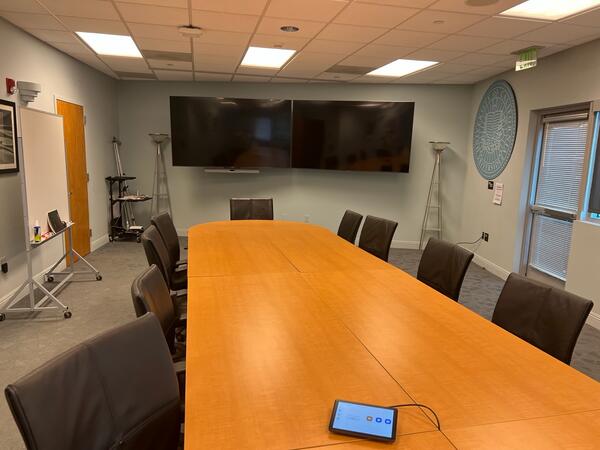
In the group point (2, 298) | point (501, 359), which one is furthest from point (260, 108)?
point (501, 359)

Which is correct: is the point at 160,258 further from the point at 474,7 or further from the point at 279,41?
the point at 474,7

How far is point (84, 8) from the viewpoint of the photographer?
3.33 m

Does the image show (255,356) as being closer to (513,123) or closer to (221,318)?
(221,318)

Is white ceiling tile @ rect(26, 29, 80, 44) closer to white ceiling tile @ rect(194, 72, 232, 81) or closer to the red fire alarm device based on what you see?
the red fire alarm device

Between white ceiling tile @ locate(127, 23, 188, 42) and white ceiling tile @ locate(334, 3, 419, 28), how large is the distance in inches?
61.7

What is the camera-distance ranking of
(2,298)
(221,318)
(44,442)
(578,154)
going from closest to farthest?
(44,442) < (221,318) < (2,298) < (578,154)

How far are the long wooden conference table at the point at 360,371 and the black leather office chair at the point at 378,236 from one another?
118 cm

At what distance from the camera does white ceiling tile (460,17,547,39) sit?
3.40m

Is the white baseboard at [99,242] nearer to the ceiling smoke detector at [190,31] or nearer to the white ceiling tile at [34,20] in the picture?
the white ceiling tile at [34,20]

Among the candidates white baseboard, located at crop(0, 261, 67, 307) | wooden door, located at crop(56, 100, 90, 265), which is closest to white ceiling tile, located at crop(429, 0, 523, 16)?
wooden door, located at crop(56, 100, 90, 265)

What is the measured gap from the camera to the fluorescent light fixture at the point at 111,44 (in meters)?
4.33

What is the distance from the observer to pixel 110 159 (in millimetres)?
6520

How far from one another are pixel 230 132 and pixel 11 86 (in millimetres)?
3104

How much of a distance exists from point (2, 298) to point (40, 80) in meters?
2.32
